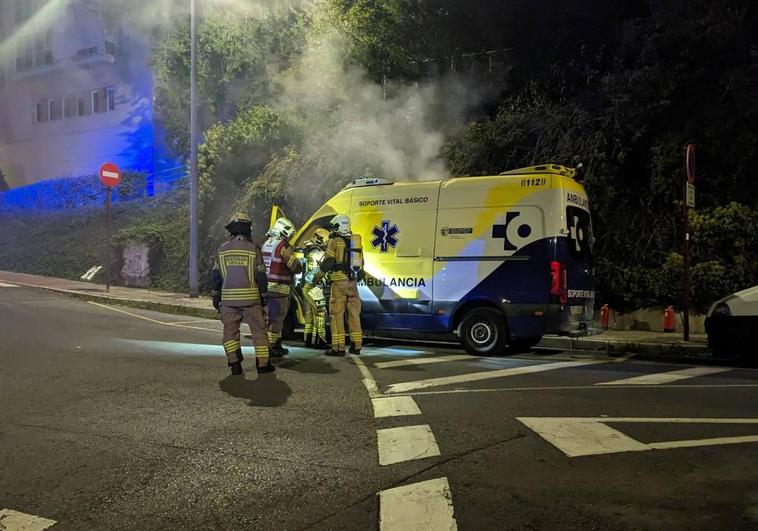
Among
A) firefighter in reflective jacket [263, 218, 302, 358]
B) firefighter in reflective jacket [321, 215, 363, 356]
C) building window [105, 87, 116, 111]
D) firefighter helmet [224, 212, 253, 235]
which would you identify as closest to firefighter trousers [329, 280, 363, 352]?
firefighter in reflective jacket [321, 215, 363, 356]

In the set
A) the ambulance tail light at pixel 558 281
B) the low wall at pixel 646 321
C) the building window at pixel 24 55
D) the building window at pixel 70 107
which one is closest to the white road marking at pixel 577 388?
the ambulance tail light at pixel 558 281

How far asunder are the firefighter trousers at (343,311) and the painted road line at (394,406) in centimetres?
255

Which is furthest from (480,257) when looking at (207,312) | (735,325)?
(207,312)

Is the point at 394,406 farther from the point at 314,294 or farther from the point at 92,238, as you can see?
the point at 92,238

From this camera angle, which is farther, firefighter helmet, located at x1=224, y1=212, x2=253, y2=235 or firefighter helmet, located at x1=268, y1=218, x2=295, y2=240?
firefighter helmet, located at x1=268, y1=218, x2=295, y2=240

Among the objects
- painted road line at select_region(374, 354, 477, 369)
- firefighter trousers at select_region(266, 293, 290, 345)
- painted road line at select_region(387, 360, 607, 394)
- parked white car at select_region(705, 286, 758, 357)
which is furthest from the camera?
firefighter trousers at select_region(266, 293, 290, 345)

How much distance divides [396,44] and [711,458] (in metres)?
12.1

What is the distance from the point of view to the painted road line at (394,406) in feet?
16.8

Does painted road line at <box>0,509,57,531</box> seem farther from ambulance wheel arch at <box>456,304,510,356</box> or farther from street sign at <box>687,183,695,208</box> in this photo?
street sign at <box>687,183,695,208</box>

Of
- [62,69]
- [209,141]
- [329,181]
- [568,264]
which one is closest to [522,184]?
[568,264]

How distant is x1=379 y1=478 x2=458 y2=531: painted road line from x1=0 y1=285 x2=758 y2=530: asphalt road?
0.04 ft

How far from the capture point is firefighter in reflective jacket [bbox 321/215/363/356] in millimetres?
8156

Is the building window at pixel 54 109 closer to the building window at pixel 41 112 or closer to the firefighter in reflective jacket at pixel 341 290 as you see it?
the building window at pixel 41 112

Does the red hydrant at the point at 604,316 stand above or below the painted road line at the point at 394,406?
above
